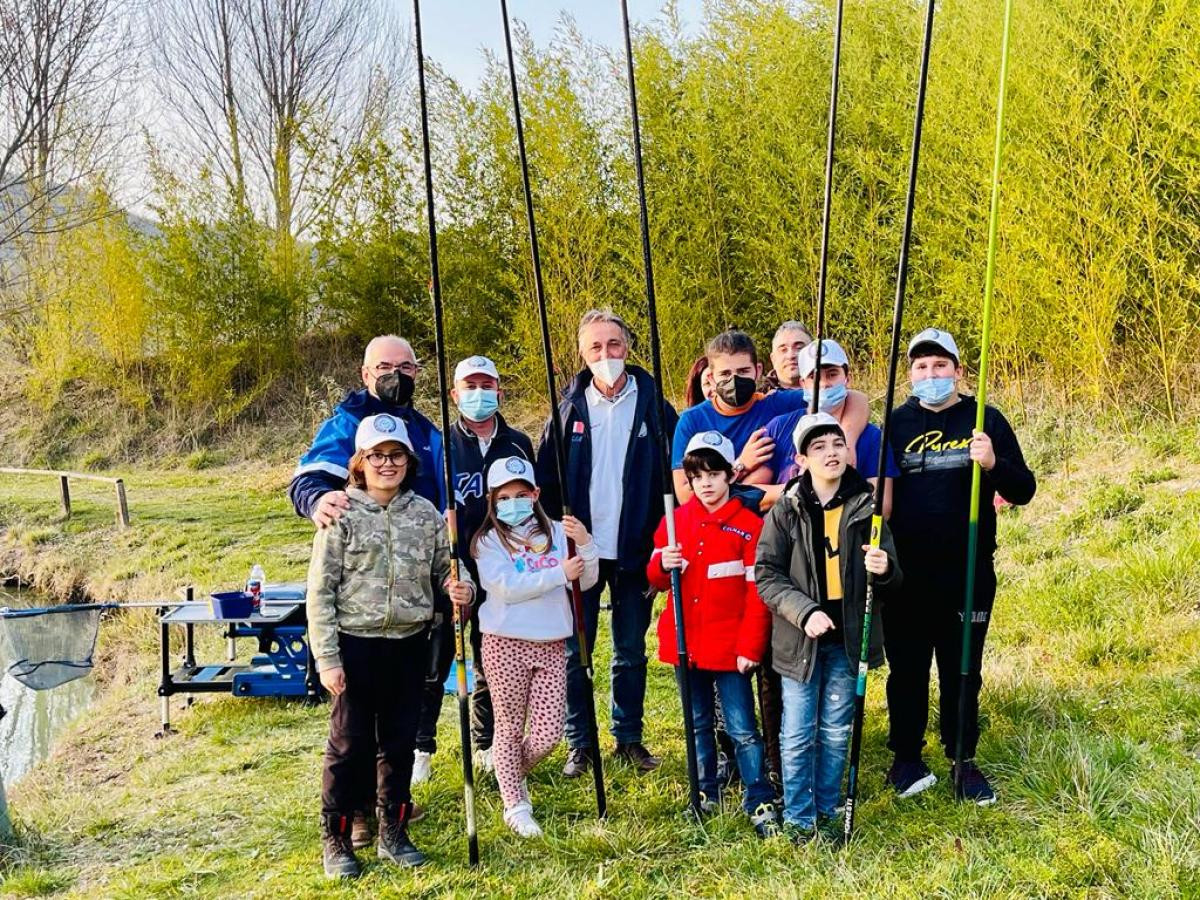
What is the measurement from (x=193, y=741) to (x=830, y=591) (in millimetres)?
3395

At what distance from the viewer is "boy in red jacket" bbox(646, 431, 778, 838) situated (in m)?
2.75

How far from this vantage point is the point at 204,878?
111 inches

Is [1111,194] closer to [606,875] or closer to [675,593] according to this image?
[675,593]

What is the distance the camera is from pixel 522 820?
112 inches

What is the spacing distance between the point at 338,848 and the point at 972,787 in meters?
1.93

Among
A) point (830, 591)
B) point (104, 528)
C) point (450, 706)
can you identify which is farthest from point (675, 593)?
point (104, 528)

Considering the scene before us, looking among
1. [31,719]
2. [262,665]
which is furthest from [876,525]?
[31,719]

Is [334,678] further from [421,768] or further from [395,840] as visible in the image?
[421,768]

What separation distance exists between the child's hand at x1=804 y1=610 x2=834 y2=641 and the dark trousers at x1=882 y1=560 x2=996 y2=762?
1.50ft

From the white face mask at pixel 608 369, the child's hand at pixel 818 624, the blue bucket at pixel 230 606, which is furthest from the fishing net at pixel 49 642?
the child's hand at pixel 818 624

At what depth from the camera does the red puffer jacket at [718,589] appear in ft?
9.07

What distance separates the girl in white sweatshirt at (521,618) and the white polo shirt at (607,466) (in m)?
0.22

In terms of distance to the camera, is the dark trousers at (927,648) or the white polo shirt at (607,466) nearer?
the dark trousers at (927,648)

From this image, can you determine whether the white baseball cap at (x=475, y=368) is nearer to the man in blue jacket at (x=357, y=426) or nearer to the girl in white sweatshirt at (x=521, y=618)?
the man in blue jacket at (x=357, y=426)
